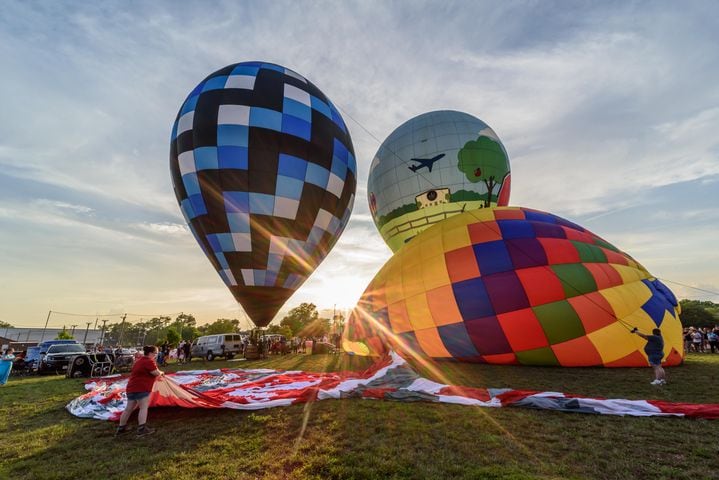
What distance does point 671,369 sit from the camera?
8.91 m

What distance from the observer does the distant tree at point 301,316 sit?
80.5 m

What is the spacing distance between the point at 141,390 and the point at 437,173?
13632 millimetres

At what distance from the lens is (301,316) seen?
82.4 metres

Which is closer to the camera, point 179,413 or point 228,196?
point 179,413

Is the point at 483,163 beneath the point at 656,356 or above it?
above

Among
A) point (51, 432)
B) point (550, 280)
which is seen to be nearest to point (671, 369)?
point (550, 280)

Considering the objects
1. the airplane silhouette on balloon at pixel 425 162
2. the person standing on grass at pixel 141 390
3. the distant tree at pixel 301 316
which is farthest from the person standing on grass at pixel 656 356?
the distant tree at pixel 301 316

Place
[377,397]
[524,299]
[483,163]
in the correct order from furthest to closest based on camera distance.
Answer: [483,163] < [524,299] < [377,397]

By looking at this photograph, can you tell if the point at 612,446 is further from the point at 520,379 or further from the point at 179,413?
the point at 179,413

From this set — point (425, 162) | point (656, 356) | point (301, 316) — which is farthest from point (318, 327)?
point (656, 356)

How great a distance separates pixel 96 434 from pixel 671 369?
41.4 ft

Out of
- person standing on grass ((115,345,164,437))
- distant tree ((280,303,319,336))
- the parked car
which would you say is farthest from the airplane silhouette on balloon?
distant tree ((280,303,319,336))

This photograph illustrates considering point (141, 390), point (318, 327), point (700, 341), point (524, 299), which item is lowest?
point (141, 390)

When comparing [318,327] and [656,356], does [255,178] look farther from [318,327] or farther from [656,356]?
[318,327]
